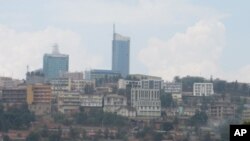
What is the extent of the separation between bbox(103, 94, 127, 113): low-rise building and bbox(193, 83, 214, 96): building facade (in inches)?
311

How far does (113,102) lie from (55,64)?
99.7 feet

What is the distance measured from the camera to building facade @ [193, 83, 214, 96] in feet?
262

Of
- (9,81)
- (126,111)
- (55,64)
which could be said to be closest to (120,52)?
(55,64)

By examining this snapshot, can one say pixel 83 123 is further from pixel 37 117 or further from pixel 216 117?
pixel 216 117

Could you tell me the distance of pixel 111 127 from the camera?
58.4m

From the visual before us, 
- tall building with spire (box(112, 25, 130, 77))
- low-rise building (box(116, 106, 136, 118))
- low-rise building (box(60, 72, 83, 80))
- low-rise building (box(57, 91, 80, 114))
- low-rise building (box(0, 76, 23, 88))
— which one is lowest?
low-rise building (box(116, 106, 136, 118))

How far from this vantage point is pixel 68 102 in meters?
70.8

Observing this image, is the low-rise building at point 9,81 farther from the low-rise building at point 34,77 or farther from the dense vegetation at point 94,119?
the dense vegetation at point 94,119

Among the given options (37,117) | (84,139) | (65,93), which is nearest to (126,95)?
(65,93)

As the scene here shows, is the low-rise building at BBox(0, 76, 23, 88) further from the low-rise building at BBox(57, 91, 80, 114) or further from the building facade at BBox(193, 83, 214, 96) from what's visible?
the building facade at BBox(193, 83, 214, 96)

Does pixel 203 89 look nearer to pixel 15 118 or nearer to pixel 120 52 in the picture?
pixel 15 118

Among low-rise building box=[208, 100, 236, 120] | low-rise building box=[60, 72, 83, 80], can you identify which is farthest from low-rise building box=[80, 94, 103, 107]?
low-rise building box=[60, 72, 83, 80]

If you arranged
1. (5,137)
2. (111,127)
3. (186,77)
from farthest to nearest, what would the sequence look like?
1. (186,77)
2. (111,127)
3. (5,137)

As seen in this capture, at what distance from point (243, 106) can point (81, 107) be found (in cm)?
1133
